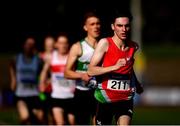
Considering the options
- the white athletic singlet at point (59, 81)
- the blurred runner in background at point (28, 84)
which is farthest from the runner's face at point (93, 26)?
the blurred runner in background at point (28, 84)

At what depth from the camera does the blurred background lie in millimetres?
23080

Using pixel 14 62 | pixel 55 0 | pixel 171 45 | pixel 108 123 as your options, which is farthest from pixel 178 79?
pixel 108 123

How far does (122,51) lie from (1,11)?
25.5 m

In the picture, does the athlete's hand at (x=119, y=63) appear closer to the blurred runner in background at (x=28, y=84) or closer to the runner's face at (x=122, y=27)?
the runner's face at (x=122, y=27)

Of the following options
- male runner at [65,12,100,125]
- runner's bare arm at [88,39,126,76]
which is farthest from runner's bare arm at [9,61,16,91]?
runner's bare arm at [88,39,126,76]

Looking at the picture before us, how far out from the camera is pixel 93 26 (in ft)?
40.1

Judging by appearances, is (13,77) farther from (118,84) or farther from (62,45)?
(118,84)

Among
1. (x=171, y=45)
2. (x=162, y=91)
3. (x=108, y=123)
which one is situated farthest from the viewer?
(x=171, y=45)

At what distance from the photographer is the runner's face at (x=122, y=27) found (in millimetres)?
10266

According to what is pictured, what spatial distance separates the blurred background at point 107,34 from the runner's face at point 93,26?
1.75 feet

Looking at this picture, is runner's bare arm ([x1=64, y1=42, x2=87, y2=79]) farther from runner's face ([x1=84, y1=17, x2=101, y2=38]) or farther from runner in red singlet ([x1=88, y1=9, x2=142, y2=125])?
runner in red singlet ([x1=88, y1=9, x2=142, y2=125])

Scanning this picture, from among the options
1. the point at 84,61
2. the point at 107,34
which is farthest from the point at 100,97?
the point at 107,34

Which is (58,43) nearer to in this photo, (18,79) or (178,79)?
(18,79)

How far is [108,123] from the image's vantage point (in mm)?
10711
